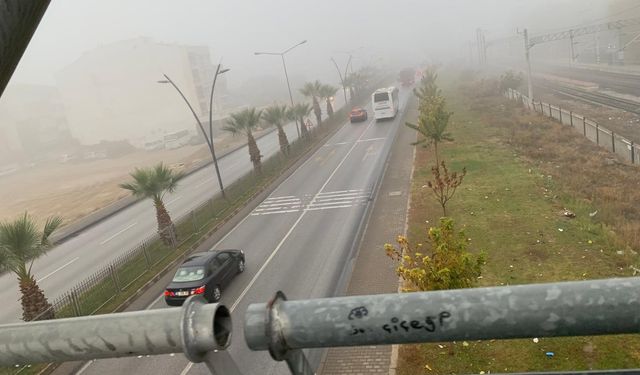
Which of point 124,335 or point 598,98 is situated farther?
point 598,98

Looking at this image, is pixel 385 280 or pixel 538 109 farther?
pixel 538 109

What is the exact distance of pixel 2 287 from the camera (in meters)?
23.9

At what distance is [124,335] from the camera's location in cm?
A: 185

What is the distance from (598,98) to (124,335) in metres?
56.9

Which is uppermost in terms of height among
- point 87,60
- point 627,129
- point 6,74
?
point 87,60

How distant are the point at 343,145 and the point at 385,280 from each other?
94.8 ft

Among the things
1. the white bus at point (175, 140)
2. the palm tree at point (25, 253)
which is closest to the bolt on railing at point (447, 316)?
the palm tree at point (25, 253)

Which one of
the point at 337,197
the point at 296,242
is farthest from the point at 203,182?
the point at 296,242

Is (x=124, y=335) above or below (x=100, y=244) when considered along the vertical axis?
above

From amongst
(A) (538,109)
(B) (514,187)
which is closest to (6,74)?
(B) (514,187)

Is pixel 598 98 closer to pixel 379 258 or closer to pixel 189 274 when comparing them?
pixel 379 258

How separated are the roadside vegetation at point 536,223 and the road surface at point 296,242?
3.35 meters

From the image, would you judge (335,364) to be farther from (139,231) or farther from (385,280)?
(139,231)

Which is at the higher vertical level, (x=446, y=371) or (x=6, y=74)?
(x=6, y=74)
